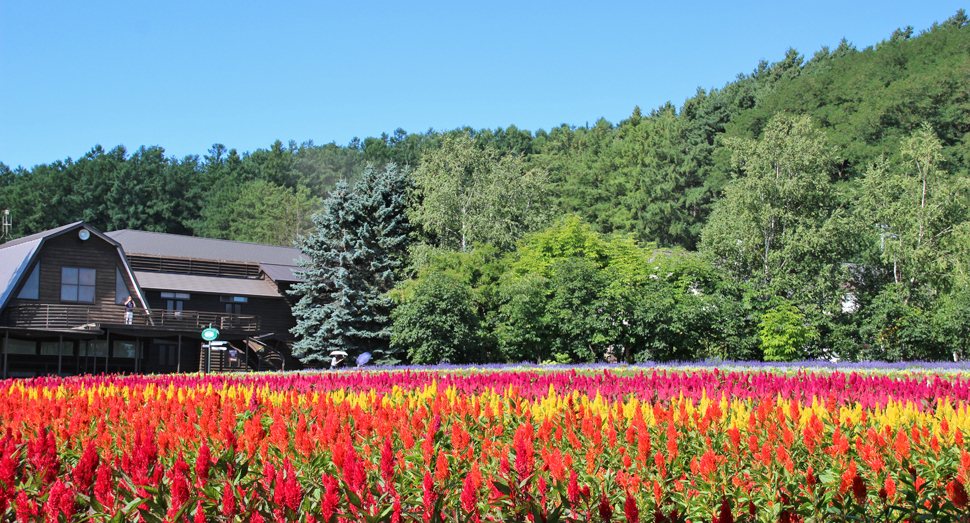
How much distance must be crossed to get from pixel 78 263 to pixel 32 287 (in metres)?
2.19

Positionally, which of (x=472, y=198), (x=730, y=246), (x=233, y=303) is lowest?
(x=233, y=303)

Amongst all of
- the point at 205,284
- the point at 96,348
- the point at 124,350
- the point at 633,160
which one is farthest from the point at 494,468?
the point at 633,160

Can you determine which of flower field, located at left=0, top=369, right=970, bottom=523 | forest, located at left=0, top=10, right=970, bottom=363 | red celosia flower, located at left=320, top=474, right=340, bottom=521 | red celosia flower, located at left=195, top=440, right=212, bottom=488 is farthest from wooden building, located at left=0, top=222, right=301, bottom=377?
red celosia flower, located at left=320, top=474, right=340, bottom=521

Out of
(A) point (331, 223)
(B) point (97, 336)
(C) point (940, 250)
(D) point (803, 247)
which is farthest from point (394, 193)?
(C) point (940, 250)

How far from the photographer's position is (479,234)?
4441 centimetres

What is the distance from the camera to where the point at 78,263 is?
120 ft

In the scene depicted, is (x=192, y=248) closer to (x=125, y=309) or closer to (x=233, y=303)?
(x=233, y=303)

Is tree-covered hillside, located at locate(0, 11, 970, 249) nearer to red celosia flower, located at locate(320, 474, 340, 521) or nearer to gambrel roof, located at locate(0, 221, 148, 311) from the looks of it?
gambrel roof, located at locate(0, 221, 148, 311)

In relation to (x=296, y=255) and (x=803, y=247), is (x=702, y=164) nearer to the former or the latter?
(x=803, y=247)

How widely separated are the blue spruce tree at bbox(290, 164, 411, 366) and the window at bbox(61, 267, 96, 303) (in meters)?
9.61

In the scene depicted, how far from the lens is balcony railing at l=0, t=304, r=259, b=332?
34.0m

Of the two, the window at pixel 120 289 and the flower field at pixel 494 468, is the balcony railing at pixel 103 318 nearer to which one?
the window at pixel 120 289

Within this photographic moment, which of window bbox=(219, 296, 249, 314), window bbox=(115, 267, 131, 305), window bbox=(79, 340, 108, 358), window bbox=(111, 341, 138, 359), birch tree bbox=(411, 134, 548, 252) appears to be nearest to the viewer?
window bbox=(115, 267, 131, 305)

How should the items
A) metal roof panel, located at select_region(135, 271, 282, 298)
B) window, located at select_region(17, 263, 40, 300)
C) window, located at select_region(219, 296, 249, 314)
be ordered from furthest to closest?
1. window, located at select_region(219, 296, 249, 314)
2. metal roof panel, located at select_region(135, 271, 282, 298)
3. window, located at select_region(17, 263, 40, 300)
